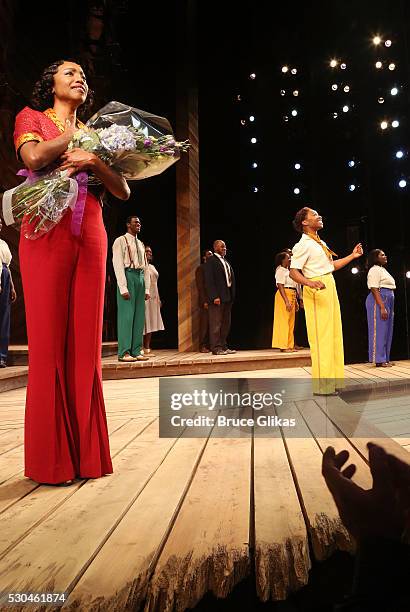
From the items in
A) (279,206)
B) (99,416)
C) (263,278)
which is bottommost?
(99,416)

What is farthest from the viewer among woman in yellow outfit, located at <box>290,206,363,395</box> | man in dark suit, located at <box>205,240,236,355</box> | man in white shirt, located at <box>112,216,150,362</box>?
man in dark suit, located at <box>205,240,236,355</box>

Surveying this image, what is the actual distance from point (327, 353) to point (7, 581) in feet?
11.1

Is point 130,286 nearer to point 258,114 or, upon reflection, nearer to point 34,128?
point 34,128

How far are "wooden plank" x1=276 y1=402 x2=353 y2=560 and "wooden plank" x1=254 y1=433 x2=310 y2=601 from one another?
0.03 metres

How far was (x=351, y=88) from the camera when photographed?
7.94 m

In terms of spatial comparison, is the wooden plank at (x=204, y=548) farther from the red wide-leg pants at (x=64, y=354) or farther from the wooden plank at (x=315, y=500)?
the red wide-leg pants at (x=64, y=354)

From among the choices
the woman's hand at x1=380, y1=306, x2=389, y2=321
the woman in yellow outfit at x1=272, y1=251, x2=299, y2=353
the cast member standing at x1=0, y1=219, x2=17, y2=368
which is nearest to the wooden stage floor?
the cast member standing at x1=0, y1=219, x2=17, y2=368

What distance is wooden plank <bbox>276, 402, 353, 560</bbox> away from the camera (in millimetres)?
1324

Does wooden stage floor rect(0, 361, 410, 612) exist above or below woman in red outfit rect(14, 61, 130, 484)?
below

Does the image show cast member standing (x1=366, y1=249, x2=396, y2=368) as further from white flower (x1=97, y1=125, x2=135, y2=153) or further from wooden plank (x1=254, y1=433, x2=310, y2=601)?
white flower (x1=97, y1=125, x2=135, y2=153)

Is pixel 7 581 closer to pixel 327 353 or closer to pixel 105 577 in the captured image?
pixel 105 577

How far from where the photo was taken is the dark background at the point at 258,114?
7.06 meters

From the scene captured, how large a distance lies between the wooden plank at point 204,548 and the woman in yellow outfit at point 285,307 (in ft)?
20.1

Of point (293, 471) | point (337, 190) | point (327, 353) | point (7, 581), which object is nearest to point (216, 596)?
point (7, 581)
